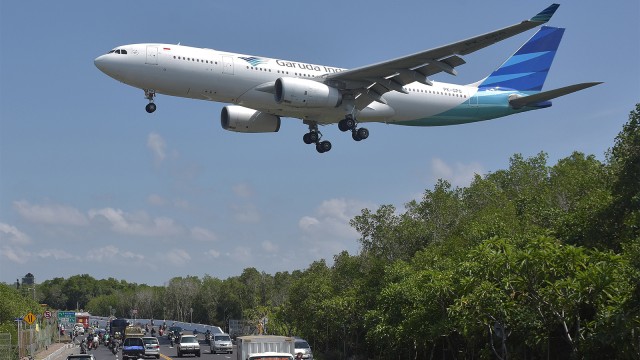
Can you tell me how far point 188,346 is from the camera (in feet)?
180

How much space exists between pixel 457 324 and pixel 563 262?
20.6 ft

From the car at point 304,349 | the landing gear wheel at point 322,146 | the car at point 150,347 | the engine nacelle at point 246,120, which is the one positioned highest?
the engine nacelle at point 246,120

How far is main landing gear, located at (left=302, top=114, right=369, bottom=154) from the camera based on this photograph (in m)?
41.1

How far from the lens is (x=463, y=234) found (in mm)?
43531

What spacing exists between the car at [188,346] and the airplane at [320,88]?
1877cm

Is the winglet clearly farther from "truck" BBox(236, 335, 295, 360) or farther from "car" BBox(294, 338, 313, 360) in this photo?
"car" BBox(294, 338, 313, 360)

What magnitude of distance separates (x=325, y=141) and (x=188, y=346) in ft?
65.1

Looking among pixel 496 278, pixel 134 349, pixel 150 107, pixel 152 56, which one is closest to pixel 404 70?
pixel 152 56

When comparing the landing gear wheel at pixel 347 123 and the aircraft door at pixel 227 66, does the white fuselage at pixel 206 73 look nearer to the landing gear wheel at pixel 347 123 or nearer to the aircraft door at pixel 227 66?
the aircraft door at pixel 227 66

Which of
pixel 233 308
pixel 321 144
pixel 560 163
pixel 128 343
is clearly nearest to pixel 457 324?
pixel 321 144

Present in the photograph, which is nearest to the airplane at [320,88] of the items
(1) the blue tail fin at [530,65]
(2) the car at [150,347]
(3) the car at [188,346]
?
(1) the blue tail fin at [530,65]

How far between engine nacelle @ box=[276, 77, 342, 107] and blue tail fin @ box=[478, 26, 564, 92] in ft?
42.6

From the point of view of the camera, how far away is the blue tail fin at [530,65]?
5067 centimetres

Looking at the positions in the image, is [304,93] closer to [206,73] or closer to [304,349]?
[206,73]
